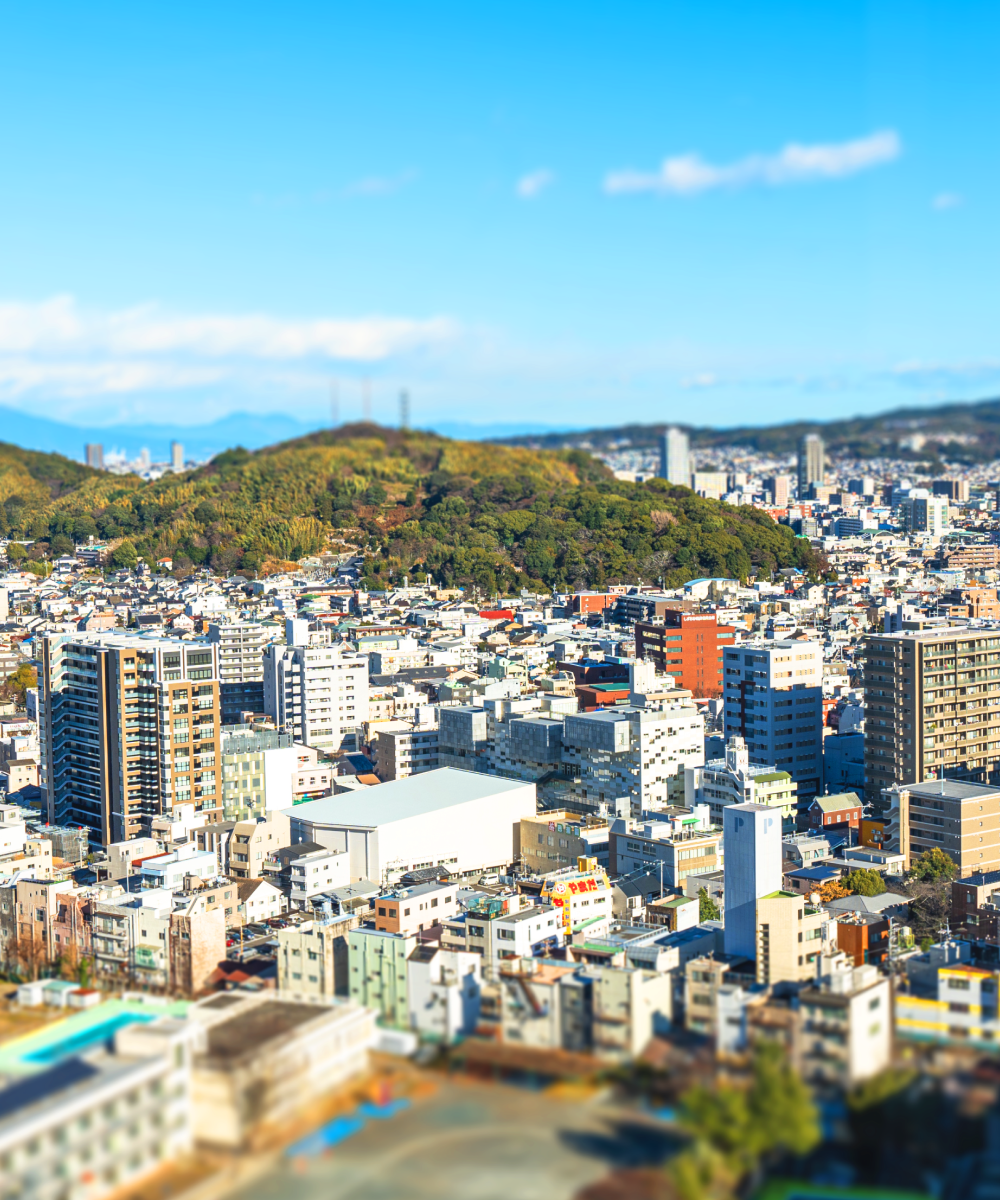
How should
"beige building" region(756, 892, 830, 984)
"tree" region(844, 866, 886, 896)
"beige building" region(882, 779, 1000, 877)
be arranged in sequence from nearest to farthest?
1. "beige building" region(756, 892, 830, 984)
2. "tree" region(844, 866, 886, 896)
3. "beige building" region(882, 779, 1000, 877)

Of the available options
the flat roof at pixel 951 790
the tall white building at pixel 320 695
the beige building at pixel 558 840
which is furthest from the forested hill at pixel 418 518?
the flat roof at pixel 951 790

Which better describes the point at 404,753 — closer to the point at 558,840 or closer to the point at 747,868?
the point at 558,840

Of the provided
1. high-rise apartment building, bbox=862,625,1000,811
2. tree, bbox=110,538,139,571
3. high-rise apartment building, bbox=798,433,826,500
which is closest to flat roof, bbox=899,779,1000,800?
high-rise apartment building, bbox=862,625,1000,811

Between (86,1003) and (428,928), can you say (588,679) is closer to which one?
(428,928)

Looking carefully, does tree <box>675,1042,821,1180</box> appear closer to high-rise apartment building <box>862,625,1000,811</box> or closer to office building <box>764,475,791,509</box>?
high-rise apartment building <box>862,625,1000,811</box>

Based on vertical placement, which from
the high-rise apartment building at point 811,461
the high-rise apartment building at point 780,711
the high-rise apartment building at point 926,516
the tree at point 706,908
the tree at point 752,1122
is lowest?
the tree at point 706,908

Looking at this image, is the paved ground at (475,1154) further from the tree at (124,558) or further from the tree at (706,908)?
the tree at (124,558)
